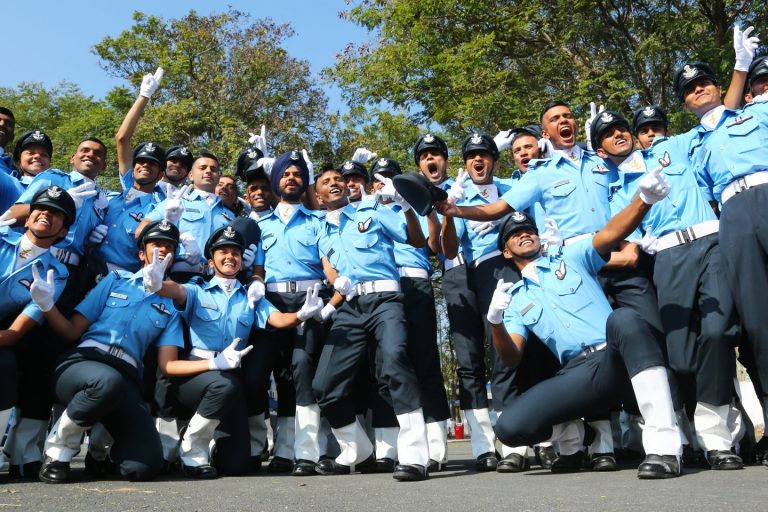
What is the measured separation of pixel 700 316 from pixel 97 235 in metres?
4.88

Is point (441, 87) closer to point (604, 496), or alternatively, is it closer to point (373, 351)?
point (373, 351)

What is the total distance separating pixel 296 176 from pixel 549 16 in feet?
29.1

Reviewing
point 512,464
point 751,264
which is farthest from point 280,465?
point 751,264

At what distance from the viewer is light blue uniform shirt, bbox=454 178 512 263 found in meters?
6.73

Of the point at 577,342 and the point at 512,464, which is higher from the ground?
the point at 577,342

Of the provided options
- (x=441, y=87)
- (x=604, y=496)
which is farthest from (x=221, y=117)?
(x=604, y=496)

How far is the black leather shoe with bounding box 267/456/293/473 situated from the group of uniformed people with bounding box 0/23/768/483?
0.02m

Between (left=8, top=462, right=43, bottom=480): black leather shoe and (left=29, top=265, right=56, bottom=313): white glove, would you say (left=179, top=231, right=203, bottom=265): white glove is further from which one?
(left=8, top=462, right=43, bottom=480): black leather shoe

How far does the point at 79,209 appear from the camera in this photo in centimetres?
670

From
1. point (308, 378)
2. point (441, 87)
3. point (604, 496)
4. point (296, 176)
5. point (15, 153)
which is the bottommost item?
point (604, 496)

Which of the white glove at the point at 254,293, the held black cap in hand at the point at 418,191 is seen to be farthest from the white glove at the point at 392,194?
the white glove at the point at 254,293

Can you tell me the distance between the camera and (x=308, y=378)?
6.54 metres

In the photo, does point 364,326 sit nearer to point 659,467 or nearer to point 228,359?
point 228,359

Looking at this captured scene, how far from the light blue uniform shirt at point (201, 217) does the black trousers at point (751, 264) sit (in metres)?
4.28
